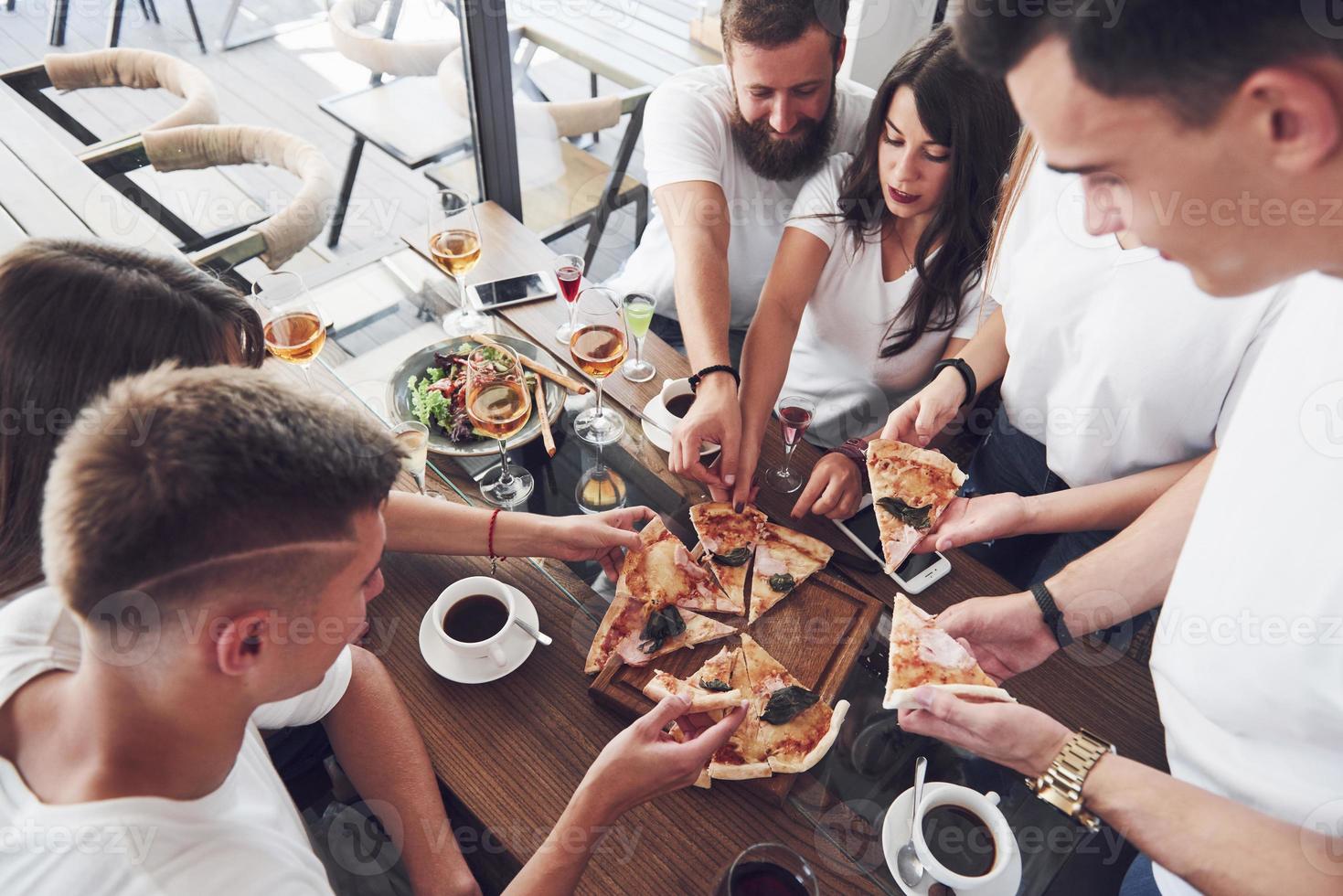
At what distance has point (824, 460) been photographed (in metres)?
1.87

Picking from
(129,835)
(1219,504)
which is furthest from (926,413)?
(129,835)

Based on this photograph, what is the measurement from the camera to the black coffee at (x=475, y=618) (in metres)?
1.54

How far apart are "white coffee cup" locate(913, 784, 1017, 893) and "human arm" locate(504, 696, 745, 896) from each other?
36 cm

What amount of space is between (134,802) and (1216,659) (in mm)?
1663

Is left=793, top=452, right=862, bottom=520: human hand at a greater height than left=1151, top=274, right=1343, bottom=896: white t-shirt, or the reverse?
left=1151, top=274, right=1343, bottom=896: white t-shirt

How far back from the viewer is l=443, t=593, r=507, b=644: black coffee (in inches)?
60.8

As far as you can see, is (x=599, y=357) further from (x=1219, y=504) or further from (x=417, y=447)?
(x=1219, y=504)

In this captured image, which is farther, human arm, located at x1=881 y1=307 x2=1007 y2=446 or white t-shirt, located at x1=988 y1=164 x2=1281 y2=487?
human arm, located at x1=881 y1=307 x2=1007 y2=446

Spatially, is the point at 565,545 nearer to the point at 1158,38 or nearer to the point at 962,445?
the point at 1158,38

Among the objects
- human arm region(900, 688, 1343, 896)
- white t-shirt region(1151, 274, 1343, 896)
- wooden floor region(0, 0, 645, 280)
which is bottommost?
wooden floor region(0, 0, 645, 280)

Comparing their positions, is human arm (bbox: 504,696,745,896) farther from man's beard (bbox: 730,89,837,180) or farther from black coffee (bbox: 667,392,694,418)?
man's beard (bbox: 730,89,837,180)

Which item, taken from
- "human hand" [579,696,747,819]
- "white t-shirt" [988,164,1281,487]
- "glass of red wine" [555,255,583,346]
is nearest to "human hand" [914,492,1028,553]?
"white t-shirt" [988,164,1281,487]

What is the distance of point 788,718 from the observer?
145 centimetres

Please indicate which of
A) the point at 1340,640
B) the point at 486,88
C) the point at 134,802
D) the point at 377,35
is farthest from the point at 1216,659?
the point at 377,35
